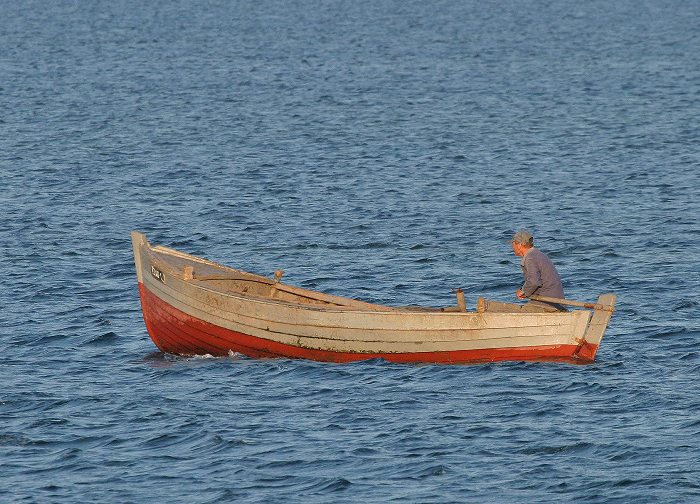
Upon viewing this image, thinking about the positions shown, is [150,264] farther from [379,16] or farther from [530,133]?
[379,16]

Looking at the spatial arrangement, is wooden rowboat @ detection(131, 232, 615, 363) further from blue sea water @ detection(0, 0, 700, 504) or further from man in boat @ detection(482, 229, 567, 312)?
man in boat @ detection(482, 229, 567, 312)

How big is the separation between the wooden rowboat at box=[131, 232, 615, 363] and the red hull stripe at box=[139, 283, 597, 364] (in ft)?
0.06

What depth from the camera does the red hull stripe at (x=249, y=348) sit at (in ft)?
86.1

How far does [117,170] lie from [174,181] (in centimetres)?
306

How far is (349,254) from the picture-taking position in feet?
123

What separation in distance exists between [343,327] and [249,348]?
2.00 metres

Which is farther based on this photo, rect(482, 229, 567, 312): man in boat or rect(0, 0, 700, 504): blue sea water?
rect(482, 229, 567, 312): man in boat

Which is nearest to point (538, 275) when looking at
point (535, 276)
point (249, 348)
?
point (535, 276)

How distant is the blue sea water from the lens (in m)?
21.7

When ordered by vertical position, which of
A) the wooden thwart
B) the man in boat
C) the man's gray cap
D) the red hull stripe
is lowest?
the red hull stripe

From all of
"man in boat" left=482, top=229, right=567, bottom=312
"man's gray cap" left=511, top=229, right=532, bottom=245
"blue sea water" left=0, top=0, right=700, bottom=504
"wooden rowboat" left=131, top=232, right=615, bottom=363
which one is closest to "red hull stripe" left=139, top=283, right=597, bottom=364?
"wooden rowboat" left=131, top=232, right=615, bottom=363

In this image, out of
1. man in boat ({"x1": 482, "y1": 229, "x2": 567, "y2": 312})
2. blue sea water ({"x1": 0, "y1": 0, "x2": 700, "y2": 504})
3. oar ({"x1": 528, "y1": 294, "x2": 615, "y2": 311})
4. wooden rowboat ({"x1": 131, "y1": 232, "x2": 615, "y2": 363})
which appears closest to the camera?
blue sea water ({"x1": 0, "y1": 0, "x2": 700, "y2": 504})

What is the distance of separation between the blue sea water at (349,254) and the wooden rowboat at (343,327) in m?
0.34

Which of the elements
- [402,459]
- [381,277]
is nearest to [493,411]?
[402,459]
